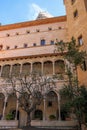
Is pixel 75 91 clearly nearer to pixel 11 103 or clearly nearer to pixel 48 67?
pixel 48 67

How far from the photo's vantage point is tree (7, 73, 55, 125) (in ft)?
54.5

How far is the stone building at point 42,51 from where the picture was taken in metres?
20.6

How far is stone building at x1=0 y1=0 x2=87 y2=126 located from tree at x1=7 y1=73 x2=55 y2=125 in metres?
1.19

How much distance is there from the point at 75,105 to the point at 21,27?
68.8 feet

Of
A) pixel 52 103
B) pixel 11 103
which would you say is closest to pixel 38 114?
pixel 52 103

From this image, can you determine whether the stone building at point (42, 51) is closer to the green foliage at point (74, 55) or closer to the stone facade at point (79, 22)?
the stone facade at point (79, 22)

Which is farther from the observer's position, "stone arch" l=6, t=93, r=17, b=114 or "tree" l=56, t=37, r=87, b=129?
"stone arch" l=6, t=93, r=17, b=114

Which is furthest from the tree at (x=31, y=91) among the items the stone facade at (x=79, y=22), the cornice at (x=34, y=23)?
the cornice at (x=34, y=23)

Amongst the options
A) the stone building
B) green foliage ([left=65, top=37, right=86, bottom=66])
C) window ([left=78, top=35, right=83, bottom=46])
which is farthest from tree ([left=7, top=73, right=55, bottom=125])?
window ([left=78, top=35, right=83, bottom=46])

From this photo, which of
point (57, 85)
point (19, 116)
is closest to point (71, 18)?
point (57, 85)

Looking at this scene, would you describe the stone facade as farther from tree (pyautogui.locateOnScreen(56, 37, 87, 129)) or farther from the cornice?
the cornice

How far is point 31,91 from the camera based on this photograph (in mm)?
18328

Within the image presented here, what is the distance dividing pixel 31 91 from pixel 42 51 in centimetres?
882

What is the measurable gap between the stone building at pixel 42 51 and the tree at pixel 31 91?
1189mm
